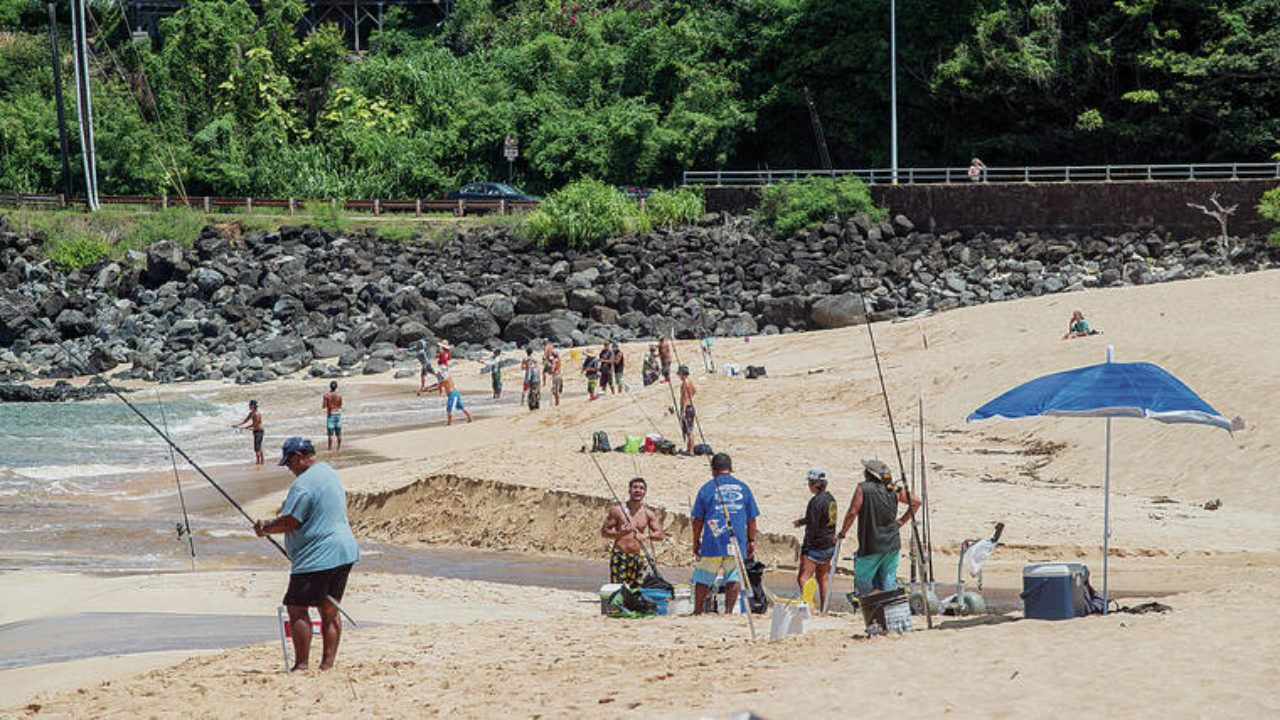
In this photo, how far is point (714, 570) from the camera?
9992 millimetres

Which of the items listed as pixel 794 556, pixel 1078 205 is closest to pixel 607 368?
pixel 794 556

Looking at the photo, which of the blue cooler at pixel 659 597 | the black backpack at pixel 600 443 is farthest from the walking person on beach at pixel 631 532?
the black backpack at pixel 600 443

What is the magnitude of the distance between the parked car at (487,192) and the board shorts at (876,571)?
130 feet

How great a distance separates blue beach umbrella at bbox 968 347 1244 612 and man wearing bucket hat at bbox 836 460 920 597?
79 centimetres

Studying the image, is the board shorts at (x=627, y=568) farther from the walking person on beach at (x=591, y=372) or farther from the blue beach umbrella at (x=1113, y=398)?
the walking person on beach at (x=591, y=372)

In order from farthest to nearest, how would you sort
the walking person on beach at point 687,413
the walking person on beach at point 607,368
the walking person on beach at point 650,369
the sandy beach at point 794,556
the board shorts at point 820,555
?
the walking person on beach at point 650,369, the walking person on beach at point 607,368, the walking person on beach at point 687,413, the board shorts at point 820,555, the sandy beach at point 794,556

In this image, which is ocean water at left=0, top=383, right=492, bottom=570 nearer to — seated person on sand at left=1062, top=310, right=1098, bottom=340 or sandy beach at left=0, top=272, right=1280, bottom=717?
sandy beach at left=0, top=272, right=1280, bottom=717

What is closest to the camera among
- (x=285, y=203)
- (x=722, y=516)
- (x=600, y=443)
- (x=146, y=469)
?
(x=722, y=516)

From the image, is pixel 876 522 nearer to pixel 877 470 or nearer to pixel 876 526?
pixel 876 526

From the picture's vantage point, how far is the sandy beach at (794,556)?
7602mm

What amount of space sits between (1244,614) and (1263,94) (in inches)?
1452

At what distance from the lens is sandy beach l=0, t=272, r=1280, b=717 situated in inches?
299

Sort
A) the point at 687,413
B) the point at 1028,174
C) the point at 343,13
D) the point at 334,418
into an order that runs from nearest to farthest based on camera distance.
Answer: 1. the point at 687,413
2. the point at 334,418
3. the point at 1028,174
4. the point at 343,13

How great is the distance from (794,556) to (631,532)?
3.65 meters
